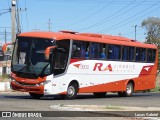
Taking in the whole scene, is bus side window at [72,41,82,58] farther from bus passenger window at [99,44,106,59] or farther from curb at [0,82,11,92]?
curb at [0,82,11,92]

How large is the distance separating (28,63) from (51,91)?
1.69 metres

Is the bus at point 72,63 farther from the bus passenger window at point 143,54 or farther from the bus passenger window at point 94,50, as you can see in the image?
the bus passenger window at point 143,54

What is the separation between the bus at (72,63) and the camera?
22031 millimetres

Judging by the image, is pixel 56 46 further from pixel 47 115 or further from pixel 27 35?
pixel 47 115

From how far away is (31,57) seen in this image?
2214cm

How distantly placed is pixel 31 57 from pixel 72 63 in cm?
227

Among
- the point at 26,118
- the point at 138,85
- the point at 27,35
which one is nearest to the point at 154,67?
the point at 138,85

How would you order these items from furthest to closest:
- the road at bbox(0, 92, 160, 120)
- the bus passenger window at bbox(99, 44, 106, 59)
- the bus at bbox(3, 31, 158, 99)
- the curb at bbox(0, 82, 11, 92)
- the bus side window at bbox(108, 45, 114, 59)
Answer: the curb at bbox(0, 82, 11, 92), the bus side window at bbox(108, 45, 114, 59), the bus passenger window at bbox(99, 44, 106, 59), the bus at bbox(3, 31, 158, 99), the road at bbox(0, 92, 160, 120)

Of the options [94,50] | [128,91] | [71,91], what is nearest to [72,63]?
[71,91]

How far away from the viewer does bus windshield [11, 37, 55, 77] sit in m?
22.0

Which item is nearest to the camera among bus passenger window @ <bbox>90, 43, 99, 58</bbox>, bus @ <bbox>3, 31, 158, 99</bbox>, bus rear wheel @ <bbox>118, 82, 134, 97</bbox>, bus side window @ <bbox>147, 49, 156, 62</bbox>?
bus @ <bbox>3, 31, 158, 99</bbox>

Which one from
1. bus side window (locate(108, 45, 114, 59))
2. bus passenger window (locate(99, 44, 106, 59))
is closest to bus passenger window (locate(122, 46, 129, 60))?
bus side window (locate(108, 45, 114, 59))

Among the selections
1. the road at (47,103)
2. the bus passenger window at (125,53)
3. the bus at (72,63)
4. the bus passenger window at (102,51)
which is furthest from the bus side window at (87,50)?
the bus passenger window at (125,53)

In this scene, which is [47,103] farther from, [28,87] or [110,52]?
[110,52]
